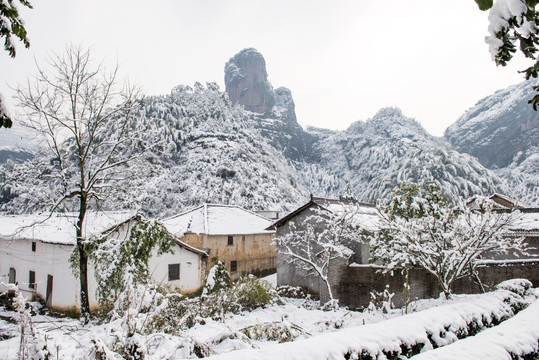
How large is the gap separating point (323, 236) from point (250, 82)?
148 metres

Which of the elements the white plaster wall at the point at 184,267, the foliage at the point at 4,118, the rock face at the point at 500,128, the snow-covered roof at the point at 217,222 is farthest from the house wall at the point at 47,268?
the rock face at the point at 500,128

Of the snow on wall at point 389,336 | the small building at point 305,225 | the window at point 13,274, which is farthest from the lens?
the window at point 13,274

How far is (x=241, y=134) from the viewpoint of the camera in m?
84.4

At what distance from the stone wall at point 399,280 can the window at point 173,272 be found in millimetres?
10681

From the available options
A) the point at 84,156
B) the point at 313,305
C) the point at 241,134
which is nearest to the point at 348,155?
the point at 241,134

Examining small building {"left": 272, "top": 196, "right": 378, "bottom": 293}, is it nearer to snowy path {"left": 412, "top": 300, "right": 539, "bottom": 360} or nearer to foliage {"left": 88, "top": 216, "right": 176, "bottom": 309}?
foliage {"left": 88, "top": 216, "right": 176, "bottom": 309}

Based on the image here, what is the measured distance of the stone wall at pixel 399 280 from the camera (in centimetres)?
1436

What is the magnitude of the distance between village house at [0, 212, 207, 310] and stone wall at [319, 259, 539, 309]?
10309 mm

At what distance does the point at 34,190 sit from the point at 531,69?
657 inches

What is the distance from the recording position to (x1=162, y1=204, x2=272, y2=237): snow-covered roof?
29938mm

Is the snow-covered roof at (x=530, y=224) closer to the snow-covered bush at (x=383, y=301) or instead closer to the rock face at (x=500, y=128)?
the snow-covered bush at (x=383, y=301)

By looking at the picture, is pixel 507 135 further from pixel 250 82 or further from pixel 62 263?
pixel 62 263

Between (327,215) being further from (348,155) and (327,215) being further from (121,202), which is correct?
(348,155)

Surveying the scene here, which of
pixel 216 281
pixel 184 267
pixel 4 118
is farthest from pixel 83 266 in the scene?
pixel 4 118
